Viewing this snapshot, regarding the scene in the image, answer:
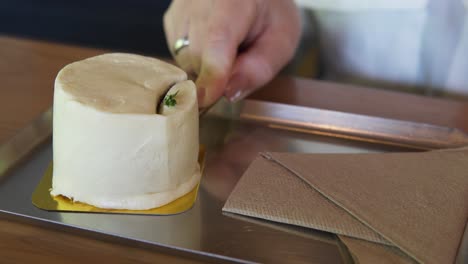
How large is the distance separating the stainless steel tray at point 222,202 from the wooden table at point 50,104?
1 centimetres

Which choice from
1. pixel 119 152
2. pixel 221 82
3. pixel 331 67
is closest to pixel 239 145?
pixel 221 82

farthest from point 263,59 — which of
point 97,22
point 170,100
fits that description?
point 97,22

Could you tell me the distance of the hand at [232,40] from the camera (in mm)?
689

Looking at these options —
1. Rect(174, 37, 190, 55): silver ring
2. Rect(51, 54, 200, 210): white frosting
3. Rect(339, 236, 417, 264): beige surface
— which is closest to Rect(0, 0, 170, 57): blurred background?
Rect(174, 37, 190, 55): silver ring

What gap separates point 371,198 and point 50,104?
0.45m

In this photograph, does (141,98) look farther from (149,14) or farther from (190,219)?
(149,14)

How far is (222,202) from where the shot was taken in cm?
56

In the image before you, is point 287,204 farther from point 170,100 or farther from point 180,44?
point 180,44

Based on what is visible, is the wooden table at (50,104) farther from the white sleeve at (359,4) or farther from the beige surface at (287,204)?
the white sleeve at (359,4)

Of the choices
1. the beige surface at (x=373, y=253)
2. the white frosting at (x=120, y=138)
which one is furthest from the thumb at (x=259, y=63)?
the beige surface at (x=373, y=253)

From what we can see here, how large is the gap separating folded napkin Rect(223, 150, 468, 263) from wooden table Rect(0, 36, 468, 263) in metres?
0.11

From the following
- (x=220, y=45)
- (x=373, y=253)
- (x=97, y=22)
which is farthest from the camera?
(x=97, y=22)

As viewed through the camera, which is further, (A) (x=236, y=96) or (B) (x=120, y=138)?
(A) (x=236, y=96)

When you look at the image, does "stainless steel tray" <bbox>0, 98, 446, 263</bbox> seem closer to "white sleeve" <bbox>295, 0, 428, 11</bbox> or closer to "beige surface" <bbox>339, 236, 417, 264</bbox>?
"beige surface" <bbox>339, 236, 417, 264</bbox>
